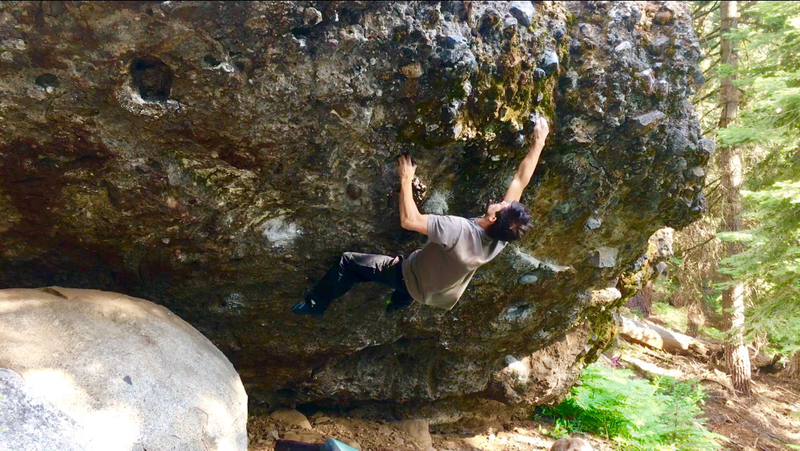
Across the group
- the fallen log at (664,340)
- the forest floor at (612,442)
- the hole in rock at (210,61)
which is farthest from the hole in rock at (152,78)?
the fallen log at (664,340)

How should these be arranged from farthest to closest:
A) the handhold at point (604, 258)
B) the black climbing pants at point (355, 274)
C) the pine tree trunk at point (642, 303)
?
the pine tree trunk at point (642, 303) < the handhold at point (604, 258) < the black climbing pants at point (355, 274)

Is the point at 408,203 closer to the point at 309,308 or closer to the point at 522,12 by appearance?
the point at 309,308

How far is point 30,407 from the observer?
3191 millimetres

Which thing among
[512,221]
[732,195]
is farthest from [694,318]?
[512,221]

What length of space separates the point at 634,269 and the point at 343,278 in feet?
14.7

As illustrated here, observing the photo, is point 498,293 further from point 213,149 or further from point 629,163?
point 213,149

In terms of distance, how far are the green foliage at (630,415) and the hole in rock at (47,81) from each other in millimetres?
7562

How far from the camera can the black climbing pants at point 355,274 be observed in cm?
466

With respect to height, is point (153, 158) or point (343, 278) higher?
point (153, 158)

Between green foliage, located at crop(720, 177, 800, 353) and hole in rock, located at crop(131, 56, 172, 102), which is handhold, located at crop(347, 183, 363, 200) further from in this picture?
green foliage, located at crop(720, 177, 800, 353)

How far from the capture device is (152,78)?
142 inches

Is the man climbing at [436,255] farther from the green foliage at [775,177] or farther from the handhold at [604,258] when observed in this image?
the green foliage at [775,177]

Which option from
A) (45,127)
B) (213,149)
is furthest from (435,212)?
(45,127)

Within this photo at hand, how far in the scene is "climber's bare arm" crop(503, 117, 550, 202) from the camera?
178 inches
